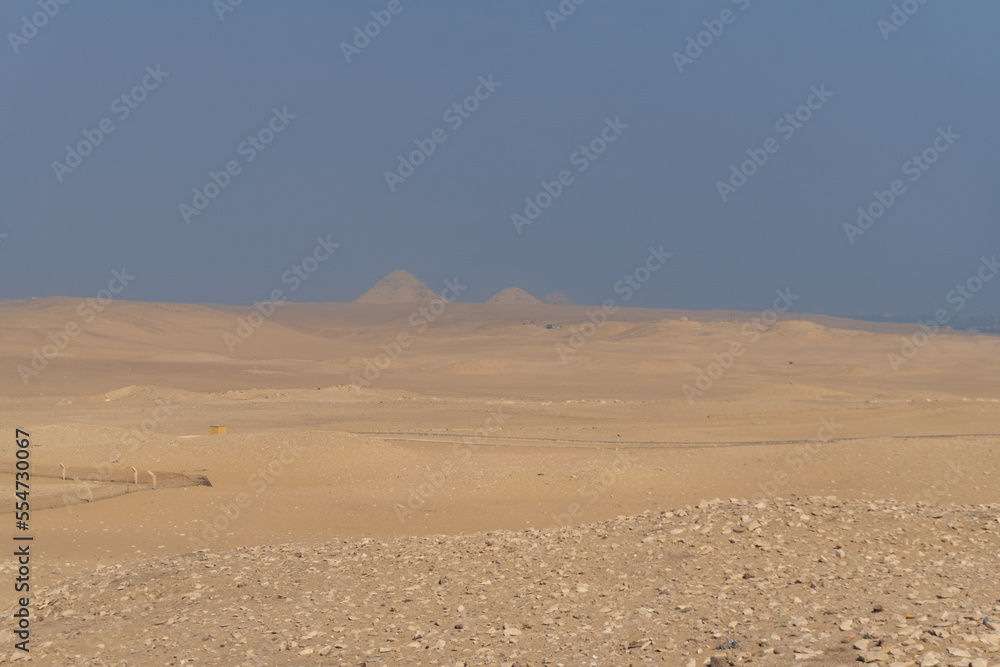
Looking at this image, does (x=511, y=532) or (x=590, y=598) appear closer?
(x=590, y=598)

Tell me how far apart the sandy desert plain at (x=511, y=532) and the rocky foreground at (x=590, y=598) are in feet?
0.12

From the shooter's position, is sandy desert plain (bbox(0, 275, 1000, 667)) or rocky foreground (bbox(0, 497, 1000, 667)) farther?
sandy desert plain (bbox(0, 275, 1000, 667))

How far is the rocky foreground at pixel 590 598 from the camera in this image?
6.21 meters

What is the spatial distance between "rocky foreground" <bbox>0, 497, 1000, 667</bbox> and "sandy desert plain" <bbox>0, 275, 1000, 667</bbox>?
0.12 ft

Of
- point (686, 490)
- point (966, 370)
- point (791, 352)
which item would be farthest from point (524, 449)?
point (791, 352)

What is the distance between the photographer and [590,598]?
7.94m

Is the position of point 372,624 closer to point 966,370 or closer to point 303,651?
point 303,651

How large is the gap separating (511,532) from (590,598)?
355 cm

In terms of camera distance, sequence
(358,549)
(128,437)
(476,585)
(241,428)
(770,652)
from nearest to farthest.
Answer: (770,652)
(476,585)
(358,549)
(128,437)
(241,428)

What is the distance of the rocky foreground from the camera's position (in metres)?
6.21

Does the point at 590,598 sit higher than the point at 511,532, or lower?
higher

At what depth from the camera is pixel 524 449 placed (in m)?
24.0

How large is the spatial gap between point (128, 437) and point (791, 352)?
74.9 metres

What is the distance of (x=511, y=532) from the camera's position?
11406 millimetres
